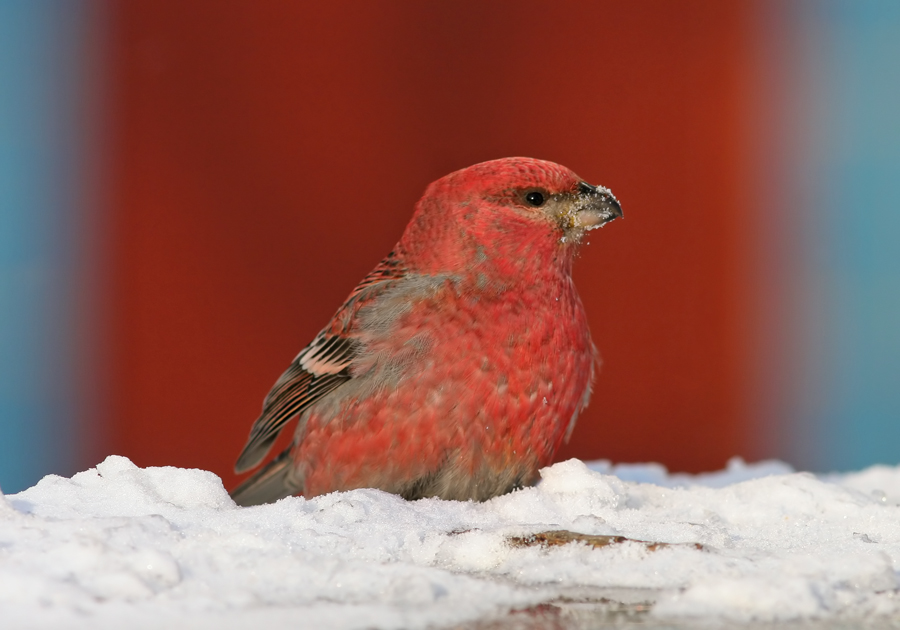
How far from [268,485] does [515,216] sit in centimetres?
113

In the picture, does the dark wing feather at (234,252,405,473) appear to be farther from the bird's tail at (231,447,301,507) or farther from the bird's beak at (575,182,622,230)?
the bird's beak at (575,182,622,230)

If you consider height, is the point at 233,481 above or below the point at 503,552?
below

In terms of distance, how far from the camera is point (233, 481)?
487cm

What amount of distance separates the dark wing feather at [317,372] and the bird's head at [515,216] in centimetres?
19

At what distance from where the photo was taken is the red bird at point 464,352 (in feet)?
7.66

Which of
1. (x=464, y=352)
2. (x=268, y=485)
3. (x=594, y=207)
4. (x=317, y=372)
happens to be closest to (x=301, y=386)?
(x=317, y=372)

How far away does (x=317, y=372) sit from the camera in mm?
2660

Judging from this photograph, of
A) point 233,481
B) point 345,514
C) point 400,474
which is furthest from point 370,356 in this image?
point 233,481

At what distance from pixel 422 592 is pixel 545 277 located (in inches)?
49.2

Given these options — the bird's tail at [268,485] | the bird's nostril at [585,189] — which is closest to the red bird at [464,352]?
the bird's nostril at [585,189]

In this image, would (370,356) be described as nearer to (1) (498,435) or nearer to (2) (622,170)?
(1) (498,435)

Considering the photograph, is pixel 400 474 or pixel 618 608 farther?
pixel 400 474

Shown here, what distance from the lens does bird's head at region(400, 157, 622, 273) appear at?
8.27ft

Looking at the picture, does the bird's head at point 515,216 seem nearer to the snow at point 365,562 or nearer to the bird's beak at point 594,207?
the bird's beak at point 594,207
